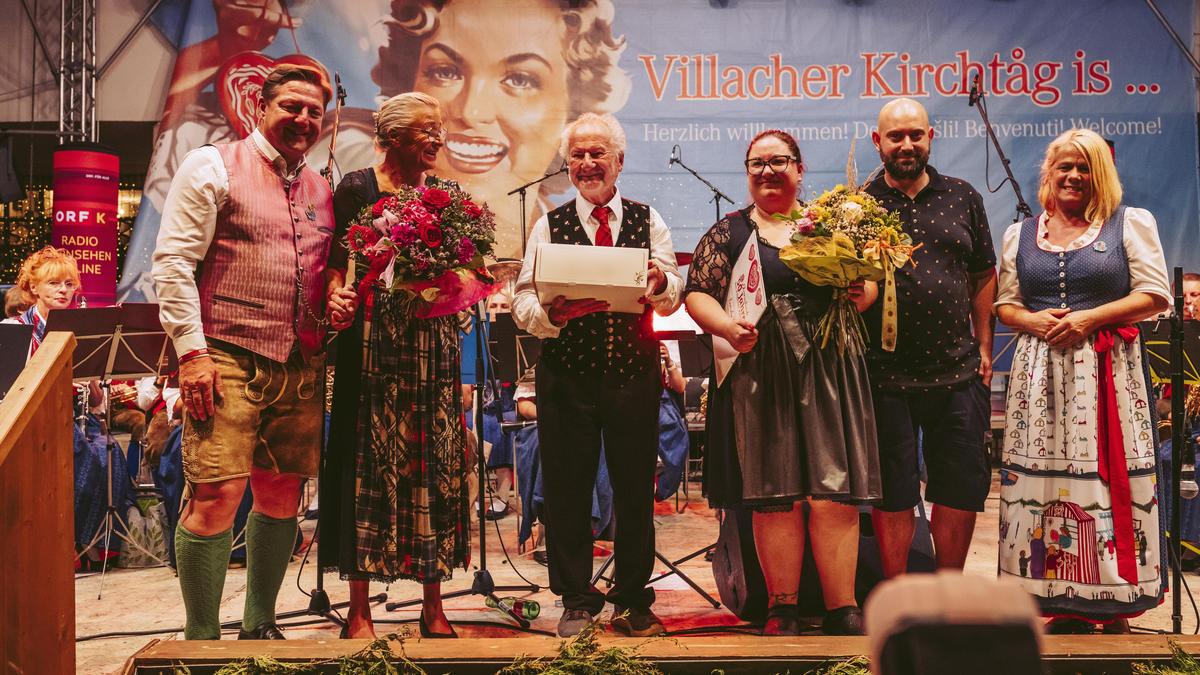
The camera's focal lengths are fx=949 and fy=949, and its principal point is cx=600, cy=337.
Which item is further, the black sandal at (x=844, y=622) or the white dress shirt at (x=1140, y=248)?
the white dress shirt at (x=1140, y=248)

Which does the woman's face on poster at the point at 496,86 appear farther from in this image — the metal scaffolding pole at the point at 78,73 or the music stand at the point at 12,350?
the music stand at the point at 12,350

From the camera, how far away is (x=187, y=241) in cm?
260

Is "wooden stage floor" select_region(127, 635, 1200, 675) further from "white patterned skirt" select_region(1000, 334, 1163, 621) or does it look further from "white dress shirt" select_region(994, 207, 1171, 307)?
"white dress shirt" select_region(994, 207, 1171, 307)

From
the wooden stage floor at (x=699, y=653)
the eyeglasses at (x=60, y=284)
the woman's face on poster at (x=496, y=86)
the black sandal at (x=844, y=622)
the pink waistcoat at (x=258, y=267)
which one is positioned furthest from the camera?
the woman's face on poster at (x=496, y=86)

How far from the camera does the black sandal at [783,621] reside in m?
2.88

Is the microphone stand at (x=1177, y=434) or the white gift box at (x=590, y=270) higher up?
the white gift box at (x=590, y=270)

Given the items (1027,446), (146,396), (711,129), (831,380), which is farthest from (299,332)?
(711,129)

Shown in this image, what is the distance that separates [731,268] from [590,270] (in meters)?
0.50

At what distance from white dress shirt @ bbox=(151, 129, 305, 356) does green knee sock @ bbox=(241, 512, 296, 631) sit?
2.02ft

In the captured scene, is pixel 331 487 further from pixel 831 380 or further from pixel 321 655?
pixel 831 380

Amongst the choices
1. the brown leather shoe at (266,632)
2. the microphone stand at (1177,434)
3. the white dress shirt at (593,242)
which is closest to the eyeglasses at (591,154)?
the white dress shirt at (593,242)

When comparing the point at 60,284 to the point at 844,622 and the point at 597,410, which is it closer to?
the point at 597,410

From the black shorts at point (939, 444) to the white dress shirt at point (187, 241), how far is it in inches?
80.6

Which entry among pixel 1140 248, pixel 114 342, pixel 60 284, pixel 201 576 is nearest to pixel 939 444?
pixel 1140 248
